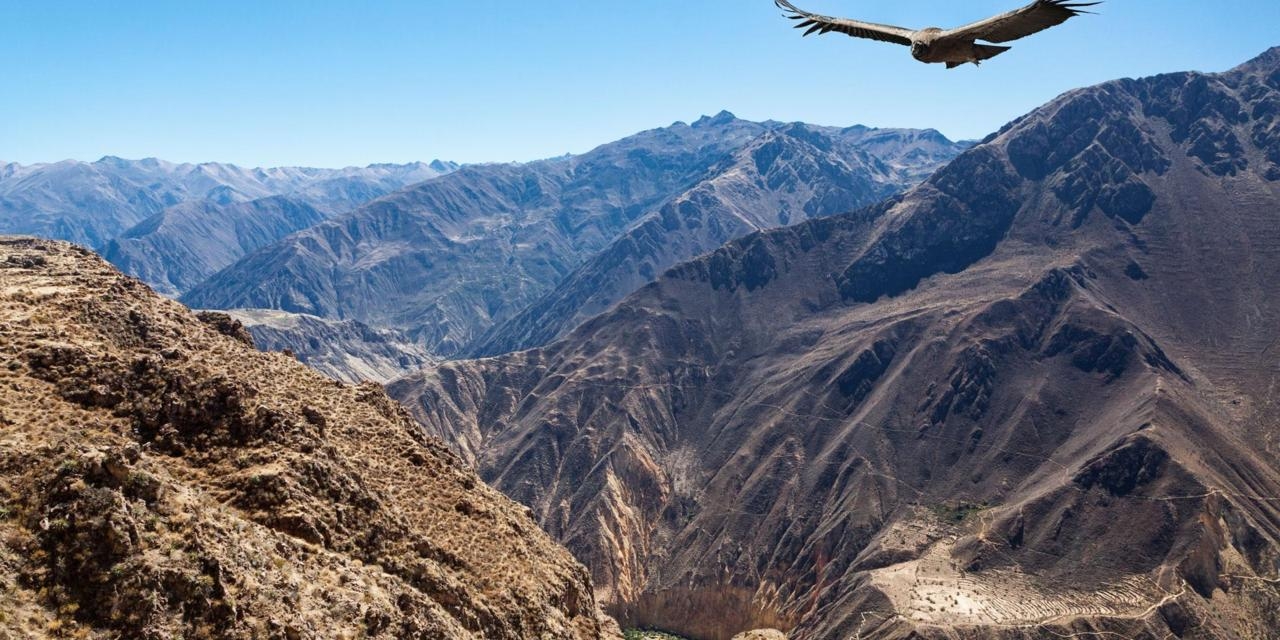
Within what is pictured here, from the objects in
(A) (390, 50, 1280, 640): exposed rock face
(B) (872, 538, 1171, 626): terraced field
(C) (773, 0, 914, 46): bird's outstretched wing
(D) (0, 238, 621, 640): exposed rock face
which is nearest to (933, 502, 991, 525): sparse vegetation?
(A) (390, 50, 1280, 640): exposed rock face

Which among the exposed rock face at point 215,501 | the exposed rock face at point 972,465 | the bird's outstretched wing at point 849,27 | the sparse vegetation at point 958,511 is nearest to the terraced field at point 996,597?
the exposed rock face at point 972,465

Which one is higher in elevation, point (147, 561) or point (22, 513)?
point (22, 513)

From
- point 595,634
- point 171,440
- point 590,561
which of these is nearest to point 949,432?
point 590,561

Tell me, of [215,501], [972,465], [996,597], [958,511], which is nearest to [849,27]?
[215,501]

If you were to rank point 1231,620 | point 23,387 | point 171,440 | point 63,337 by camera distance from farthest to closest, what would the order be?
point 1231,620 → point 63,337 → point 171,440 → point 23,387

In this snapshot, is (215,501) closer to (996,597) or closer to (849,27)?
(849,27)

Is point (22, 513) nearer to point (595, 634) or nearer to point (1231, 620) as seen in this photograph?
point (595, 634)

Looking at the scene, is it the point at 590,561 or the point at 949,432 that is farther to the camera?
the point at 949,432
